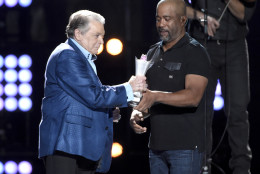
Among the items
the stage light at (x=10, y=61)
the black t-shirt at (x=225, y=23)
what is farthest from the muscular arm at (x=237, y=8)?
the stage light at (x=10, y=61)

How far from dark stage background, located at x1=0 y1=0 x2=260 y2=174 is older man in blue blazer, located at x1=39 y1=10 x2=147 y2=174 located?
6.43 feet

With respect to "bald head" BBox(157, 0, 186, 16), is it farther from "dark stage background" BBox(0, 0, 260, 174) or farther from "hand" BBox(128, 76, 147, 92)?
"dark stage background" BBox(0, 0, 260, 174)

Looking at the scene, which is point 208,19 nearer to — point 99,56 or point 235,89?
point 235,89

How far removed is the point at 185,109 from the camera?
371 cm

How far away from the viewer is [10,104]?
570 centimetres

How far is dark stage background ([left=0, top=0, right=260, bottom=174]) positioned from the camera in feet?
17.7

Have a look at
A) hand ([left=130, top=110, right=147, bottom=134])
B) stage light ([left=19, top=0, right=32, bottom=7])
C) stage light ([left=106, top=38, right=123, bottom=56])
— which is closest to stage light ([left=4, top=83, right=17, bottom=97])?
stage light ([left=19, top=0, right=32, bottom=7])

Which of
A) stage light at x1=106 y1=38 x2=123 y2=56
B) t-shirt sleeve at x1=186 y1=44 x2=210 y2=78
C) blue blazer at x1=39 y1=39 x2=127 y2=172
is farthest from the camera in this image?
stage light at x1=106 y1=38 x2=123 y2=56

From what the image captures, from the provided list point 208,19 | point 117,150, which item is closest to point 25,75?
point 117,150

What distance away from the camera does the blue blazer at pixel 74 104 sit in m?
3.32

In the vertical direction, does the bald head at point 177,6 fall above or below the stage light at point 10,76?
above

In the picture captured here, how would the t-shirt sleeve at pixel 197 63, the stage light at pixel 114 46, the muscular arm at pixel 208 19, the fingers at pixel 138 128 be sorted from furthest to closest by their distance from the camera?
the stage light at pixel 114 46
the muscular arm at pixel 208 19
the fingers at pixel 138 128
the t-shirt sleeve at pixel 197 63

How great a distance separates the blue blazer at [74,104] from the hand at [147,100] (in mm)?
129

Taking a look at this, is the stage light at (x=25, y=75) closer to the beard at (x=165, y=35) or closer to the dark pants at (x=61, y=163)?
the beard at (x=165, y=35)
